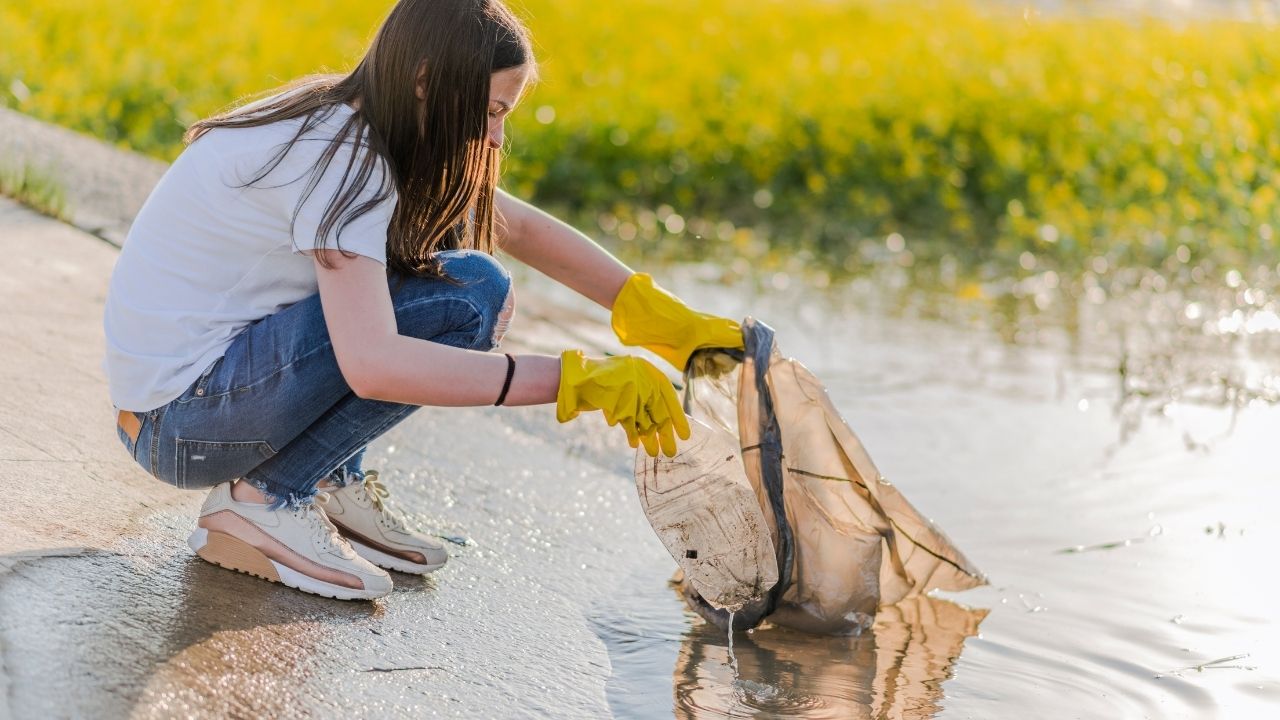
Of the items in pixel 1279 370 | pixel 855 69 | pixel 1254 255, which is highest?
pixel 855 69

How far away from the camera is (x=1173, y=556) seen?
314 centimetres

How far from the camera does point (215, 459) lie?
2.32 meters

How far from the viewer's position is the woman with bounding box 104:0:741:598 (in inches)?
83.3

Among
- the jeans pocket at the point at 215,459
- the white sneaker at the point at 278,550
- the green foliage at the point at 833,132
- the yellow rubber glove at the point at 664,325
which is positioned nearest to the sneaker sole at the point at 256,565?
the white sneaker at the point at 278,550

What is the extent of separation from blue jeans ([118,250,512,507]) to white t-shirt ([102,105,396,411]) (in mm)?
39

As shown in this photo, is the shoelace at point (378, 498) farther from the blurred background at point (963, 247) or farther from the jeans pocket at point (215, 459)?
the blurred background at point (963, 247)

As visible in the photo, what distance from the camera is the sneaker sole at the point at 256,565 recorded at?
2.37 meters

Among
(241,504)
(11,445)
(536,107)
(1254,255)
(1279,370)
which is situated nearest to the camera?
(241,504)

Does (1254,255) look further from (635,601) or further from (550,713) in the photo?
(550,713)

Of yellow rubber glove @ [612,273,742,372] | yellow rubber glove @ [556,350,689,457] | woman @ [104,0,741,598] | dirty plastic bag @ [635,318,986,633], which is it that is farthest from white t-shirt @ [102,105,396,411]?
dirty plastic bag @ [635,318,986,633]

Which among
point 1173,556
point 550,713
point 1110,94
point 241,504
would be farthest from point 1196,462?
point 1110,94

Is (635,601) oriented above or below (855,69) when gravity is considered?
below

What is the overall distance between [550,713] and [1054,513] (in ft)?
5.70

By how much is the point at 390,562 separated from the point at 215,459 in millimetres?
413
